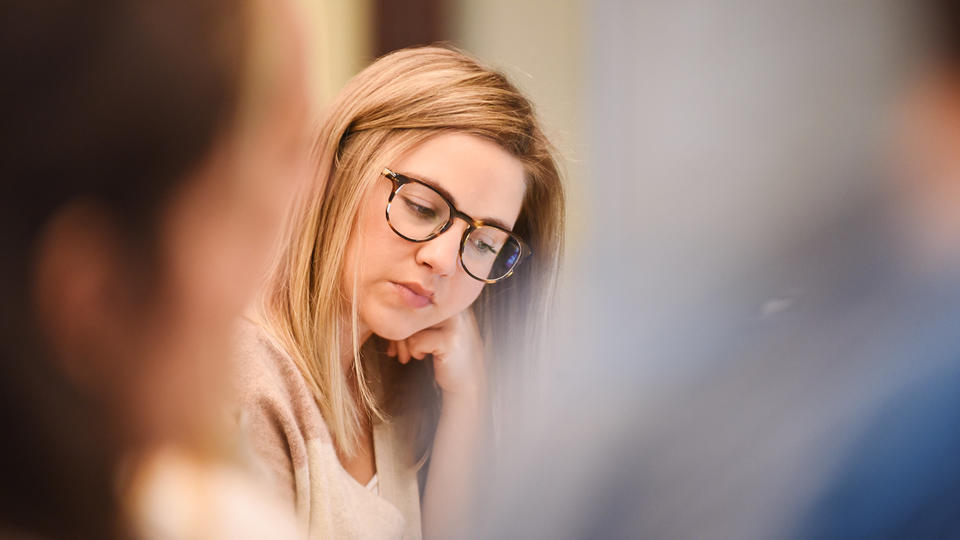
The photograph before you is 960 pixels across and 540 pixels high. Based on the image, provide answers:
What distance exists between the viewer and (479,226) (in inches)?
23.2

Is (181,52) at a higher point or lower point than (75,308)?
higher

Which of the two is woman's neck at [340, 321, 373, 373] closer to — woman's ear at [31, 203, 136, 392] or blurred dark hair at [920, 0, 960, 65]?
woman's ear at [31, 203, 136, 392]

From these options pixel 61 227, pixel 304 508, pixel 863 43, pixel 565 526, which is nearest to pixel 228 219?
pixel 61 227

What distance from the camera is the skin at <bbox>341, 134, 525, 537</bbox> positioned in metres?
0.58

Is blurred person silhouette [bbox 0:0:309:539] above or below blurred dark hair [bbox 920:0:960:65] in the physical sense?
below

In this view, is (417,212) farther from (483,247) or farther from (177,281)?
(177,281)

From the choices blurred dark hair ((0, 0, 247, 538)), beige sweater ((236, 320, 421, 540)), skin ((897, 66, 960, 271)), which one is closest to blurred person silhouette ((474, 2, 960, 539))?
skin ((897, 66, 960, 271))

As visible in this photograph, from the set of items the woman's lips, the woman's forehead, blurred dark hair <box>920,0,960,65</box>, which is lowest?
the woman's lips

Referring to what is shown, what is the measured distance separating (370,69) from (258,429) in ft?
0.92

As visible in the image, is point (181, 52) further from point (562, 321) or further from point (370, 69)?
point (562, 321)

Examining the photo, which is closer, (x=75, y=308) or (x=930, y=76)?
(x=75, y=308)

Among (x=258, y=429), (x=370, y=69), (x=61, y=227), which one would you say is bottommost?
(x=258, y=429)

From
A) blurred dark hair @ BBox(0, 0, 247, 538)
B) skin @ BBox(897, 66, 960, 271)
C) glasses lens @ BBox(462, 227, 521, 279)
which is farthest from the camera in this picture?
skin @ BBox(897, 66, 960, 271)

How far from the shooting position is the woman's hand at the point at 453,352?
635 millimetres
